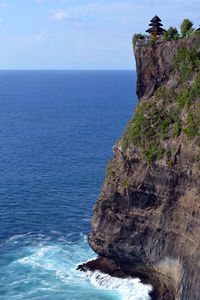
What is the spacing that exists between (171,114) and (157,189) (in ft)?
28.0

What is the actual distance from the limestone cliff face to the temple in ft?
8.39

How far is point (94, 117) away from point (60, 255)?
96.9m

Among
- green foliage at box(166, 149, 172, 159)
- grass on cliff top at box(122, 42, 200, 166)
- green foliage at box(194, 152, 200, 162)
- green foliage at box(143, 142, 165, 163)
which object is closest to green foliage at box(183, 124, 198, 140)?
grass on cliff top at box(122, 42, 200, 166)

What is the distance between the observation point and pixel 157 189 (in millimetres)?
47781

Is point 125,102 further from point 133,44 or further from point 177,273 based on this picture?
point 177,273

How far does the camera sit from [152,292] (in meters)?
51.8

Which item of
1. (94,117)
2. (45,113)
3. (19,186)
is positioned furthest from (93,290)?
(45,113)

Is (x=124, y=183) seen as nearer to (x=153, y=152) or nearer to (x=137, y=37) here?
(x=153, y=152)

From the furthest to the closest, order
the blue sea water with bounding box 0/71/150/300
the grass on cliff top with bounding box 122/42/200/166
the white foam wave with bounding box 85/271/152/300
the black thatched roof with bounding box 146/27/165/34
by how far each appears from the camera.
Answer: the blue sea water with bounding box 0/71/150/300, the black thatched roof with bounding box 146/27/165/34, the white foam wave with bounding box 85/271/152/300, the grass on cliff top with bounding box 122/42/200/166

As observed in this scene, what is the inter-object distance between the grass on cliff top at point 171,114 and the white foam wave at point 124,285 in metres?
16.7

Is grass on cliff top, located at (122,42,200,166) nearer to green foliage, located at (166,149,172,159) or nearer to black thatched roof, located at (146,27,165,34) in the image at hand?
green foliage, located at (166,149,172,159)

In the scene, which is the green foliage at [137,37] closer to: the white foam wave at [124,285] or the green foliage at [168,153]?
the green foliage at [168,153]

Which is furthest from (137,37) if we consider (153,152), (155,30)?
(153,152)

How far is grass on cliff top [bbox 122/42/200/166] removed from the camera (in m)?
46.0
